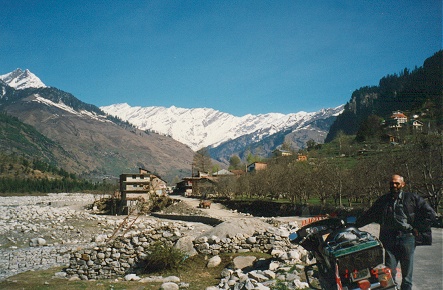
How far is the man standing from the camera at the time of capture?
5844 mm

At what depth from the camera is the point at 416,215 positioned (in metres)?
5.90

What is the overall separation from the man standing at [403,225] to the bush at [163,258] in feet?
30.3

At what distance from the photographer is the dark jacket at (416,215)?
5805 millimetres

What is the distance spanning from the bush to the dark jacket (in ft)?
30.3

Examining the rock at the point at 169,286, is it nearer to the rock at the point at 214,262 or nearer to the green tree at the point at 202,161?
the rock at the point at 214,262

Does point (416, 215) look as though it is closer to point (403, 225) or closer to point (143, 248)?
point (403, 225)

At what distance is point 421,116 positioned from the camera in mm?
147875

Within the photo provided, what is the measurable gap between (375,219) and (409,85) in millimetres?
223773

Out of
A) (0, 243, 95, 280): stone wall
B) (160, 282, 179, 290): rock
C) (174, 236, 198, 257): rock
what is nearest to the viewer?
(160, 282, 179, 290): rock

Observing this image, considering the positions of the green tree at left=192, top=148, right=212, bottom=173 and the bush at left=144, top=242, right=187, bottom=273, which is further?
the green tree at left=192, top=148, right=212, bottom=173

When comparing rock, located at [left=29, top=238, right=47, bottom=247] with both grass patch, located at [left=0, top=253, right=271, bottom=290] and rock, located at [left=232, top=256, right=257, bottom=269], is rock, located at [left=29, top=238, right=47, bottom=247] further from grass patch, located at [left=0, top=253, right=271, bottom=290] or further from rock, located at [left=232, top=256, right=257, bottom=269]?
rock, located at [left=232, top=256, right=257, bottom=269]

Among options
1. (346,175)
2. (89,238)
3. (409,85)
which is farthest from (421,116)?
(89,238)

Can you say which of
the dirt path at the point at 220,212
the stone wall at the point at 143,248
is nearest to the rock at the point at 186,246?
the stone wall at the point at 143,248

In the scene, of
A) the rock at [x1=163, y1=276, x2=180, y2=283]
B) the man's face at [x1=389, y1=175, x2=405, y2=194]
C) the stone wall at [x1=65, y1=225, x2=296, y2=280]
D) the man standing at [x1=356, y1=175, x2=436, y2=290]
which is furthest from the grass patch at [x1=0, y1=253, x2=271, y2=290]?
the man's face at [x1=389, y1=175, x2=405, y2=194]
